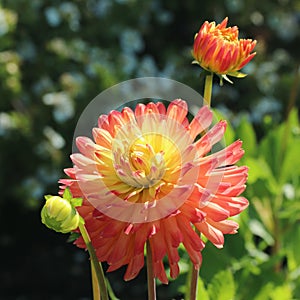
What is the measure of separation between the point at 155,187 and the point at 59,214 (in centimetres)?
9

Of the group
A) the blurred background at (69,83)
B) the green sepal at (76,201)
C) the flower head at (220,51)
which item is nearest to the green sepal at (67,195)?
the green sepal at (76,201)

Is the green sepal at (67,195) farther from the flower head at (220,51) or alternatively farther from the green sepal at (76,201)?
the flower head at (220,51)

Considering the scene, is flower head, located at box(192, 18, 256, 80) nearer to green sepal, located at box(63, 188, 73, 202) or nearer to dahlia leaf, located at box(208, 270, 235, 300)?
green sepal, located at box(63, 188, 73, 202)

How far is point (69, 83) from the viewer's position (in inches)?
79.6

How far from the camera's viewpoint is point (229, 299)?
90cm

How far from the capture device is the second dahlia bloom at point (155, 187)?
59 centimetres

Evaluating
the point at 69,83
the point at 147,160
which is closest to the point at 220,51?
the point at 147,160

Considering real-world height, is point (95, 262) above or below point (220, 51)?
below

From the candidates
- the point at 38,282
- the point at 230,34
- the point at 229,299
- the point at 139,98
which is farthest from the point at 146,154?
the point at 38,282

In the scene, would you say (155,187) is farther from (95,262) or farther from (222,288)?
(222,288)

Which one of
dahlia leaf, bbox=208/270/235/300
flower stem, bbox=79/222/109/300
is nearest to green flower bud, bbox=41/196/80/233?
flower stem, bbox=79/222/109/300

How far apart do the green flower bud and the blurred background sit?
4.12 ft

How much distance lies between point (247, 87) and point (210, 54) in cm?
171

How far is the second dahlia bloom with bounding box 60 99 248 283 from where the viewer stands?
585mm
